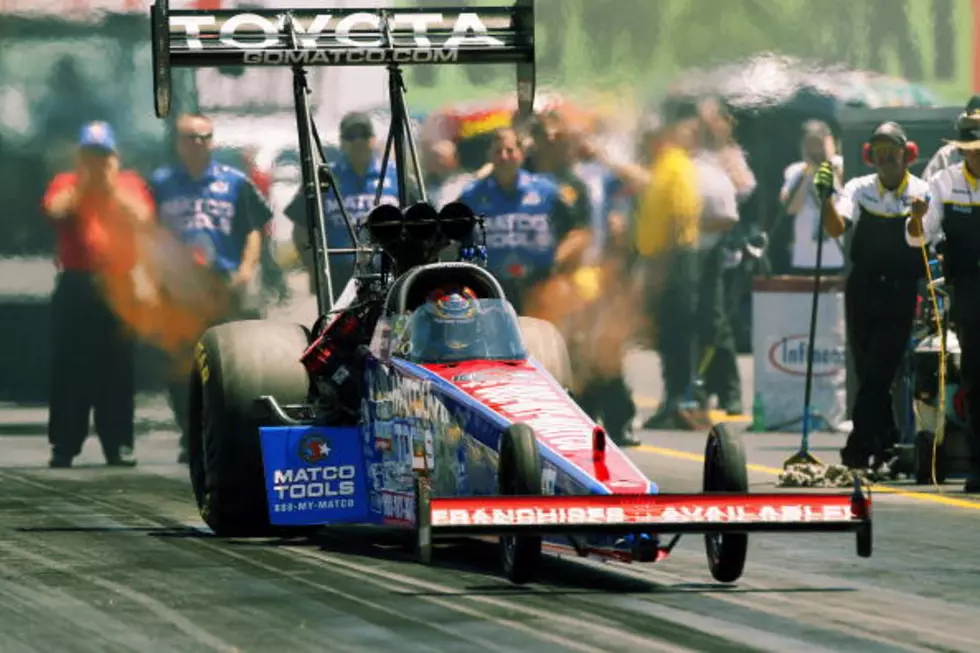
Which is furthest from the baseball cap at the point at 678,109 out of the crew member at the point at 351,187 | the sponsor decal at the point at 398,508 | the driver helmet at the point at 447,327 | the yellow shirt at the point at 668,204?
the sponsor decal at the point at 398,508

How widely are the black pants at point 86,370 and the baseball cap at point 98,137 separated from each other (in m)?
1.07

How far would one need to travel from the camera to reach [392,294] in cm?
1370

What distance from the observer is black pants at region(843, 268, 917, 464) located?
1844cm

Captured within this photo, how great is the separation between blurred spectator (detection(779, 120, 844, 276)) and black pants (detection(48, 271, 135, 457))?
5723 millimetres

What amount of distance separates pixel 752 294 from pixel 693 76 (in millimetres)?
1902

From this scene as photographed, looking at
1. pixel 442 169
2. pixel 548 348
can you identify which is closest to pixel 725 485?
pixel 548 348

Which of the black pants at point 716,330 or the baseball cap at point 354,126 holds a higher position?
the baseball cap at point 354,126

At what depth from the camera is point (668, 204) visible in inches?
894

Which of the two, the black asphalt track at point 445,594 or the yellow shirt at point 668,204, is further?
the yellow shirt at point 668,204

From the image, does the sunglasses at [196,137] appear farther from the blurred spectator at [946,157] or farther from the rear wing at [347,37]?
the blurred spectator at [946,157]

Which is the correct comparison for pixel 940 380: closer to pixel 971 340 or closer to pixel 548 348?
pixel 971 340

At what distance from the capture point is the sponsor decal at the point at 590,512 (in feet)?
35.8

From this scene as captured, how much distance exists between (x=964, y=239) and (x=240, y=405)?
17.9 ft

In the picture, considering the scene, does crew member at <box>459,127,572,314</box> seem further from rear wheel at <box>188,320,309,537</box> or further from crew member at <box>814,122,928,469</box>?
rear wheel at <box>188,320,309,537</box>
